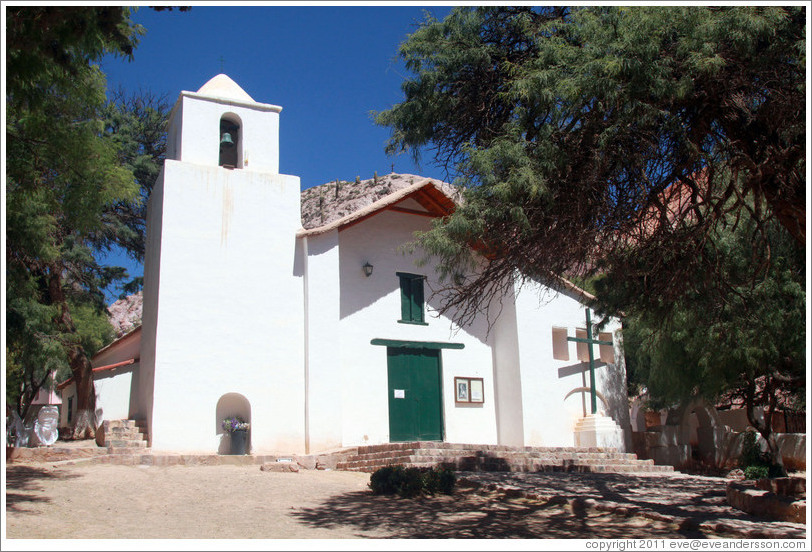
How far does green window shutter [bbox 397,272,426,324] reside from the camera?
706 inches

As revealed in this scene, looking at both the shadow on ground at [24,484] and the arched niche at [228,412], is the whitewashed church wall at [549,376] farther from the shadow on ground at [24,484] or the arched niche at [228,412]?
the shadow on ground at [24,484]

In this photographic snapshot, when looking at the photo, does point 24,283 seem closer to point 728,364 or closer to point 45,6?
point 45,6

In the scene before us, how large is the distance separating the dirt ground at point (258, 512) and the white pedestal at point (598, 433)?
322 inches

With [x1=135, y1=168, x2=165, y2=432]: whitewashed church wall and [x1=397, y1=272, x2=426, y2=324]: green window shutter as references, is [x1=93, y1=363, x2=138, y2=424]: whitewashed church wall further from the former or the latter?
[x1=397, y1=272, x2=426, y2=324]: green window shutter

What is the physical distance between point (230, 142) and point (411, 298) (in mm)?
5519

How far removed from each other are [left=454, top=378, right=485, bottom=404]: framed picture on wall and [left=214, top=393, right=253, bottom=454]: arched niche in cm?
528

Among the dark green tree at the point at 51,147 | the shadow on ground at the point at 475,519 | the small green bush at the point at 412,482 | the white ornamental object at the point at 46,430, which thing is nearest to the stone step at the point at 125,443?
the dark green tree at the point at 51,147

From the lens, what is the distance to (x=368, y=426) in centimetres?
1656

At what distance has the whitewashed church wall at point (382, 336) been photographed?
16.6 meters

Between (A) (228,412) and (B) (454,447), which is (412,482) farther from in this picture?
(A) (228,412)

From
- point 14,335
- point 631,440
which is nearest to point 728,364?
point 631,440

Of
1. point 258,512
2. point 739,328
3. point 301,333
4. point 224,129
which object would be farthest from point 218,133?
point 739,328

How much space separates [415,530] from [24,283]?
9093mm

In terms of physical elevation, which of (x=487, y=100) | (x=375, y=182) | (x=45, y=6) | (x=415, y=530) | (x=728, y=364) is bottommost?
(x=415, y=530)
